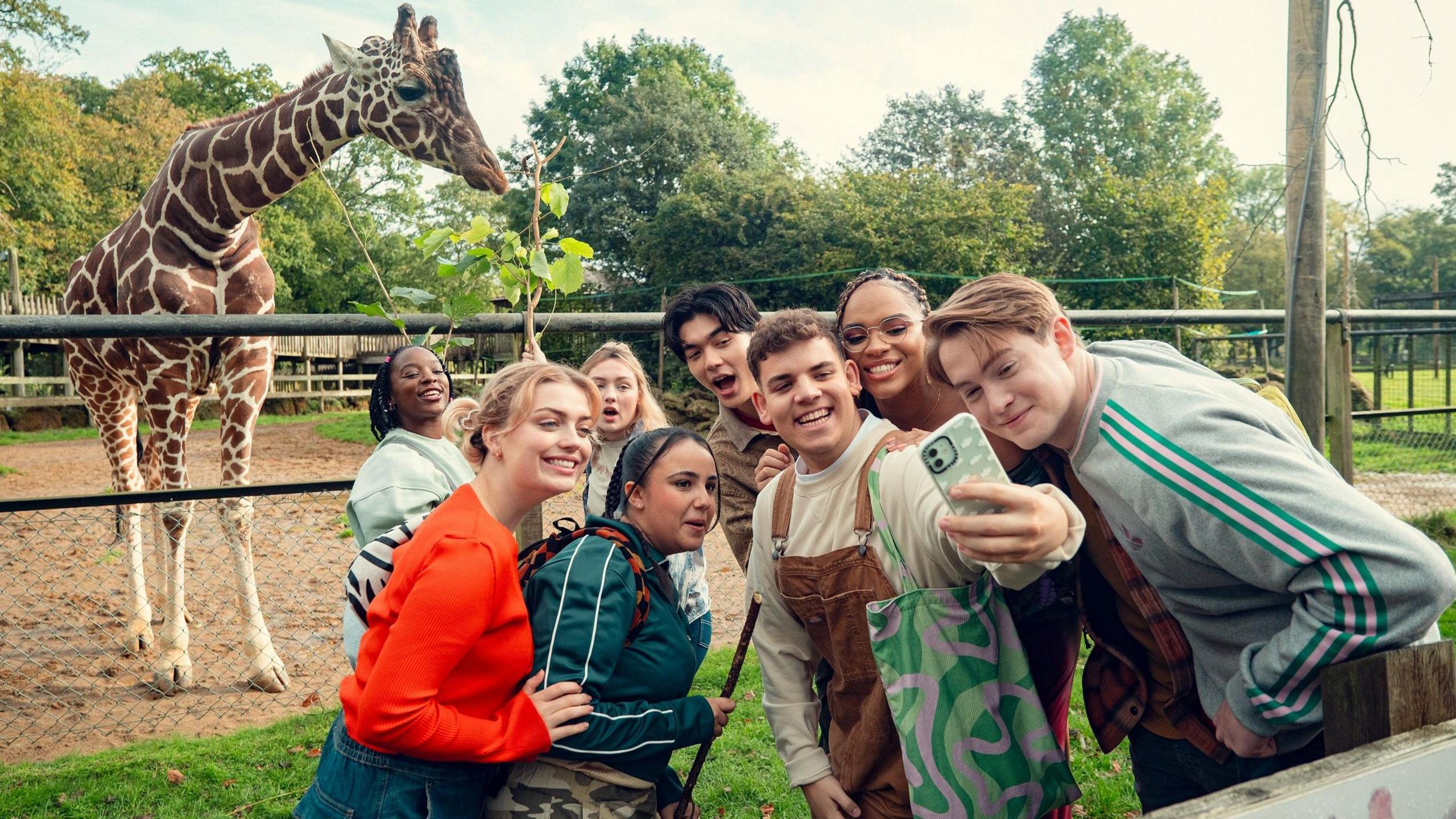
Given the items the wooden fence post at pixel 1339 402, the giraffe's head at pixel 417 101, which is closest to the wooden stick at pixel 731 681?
the giraffe's head at pixel 417 101

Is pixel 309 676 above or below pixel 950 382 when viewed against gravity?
below

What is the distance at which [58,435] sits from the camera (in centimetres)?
1644

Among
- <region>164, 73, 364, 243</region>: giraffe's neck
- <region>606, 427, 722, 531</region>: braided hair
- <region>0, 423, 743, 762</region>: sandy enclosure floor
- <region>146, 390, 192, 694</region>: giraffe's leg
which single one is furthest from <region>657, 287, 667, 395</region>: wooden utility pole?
<region>606, 427, 722, 531</region>: braided hair

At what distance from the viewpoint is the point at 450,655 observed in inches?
68.8

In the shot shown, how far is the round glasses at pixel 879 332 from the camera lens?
2.49 meters

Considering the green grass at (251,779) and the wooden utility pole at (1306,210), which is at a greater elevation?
the wooden utility pole at (1306,210)

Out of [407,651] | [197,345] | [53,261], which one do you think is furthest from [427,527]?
[53,261]

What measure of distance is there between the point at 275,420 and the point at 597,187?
387 inches

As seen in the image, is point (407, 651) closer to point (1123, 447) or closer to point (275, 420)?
point (1123, 447)

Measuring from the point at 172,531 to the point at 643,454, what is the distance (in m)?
3.86

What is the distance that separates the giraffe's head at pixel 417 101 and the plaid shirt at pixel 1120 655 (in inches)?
143

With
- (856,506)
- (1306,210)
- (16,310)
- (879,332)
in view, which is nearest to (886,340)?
(879,332)

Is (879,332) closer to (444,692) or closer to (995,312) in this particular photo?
(995,312)

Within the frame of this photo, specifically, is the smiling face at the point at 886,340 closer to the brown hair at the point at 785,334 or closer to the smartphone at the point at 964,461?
the brown hair at the point at 785,334
